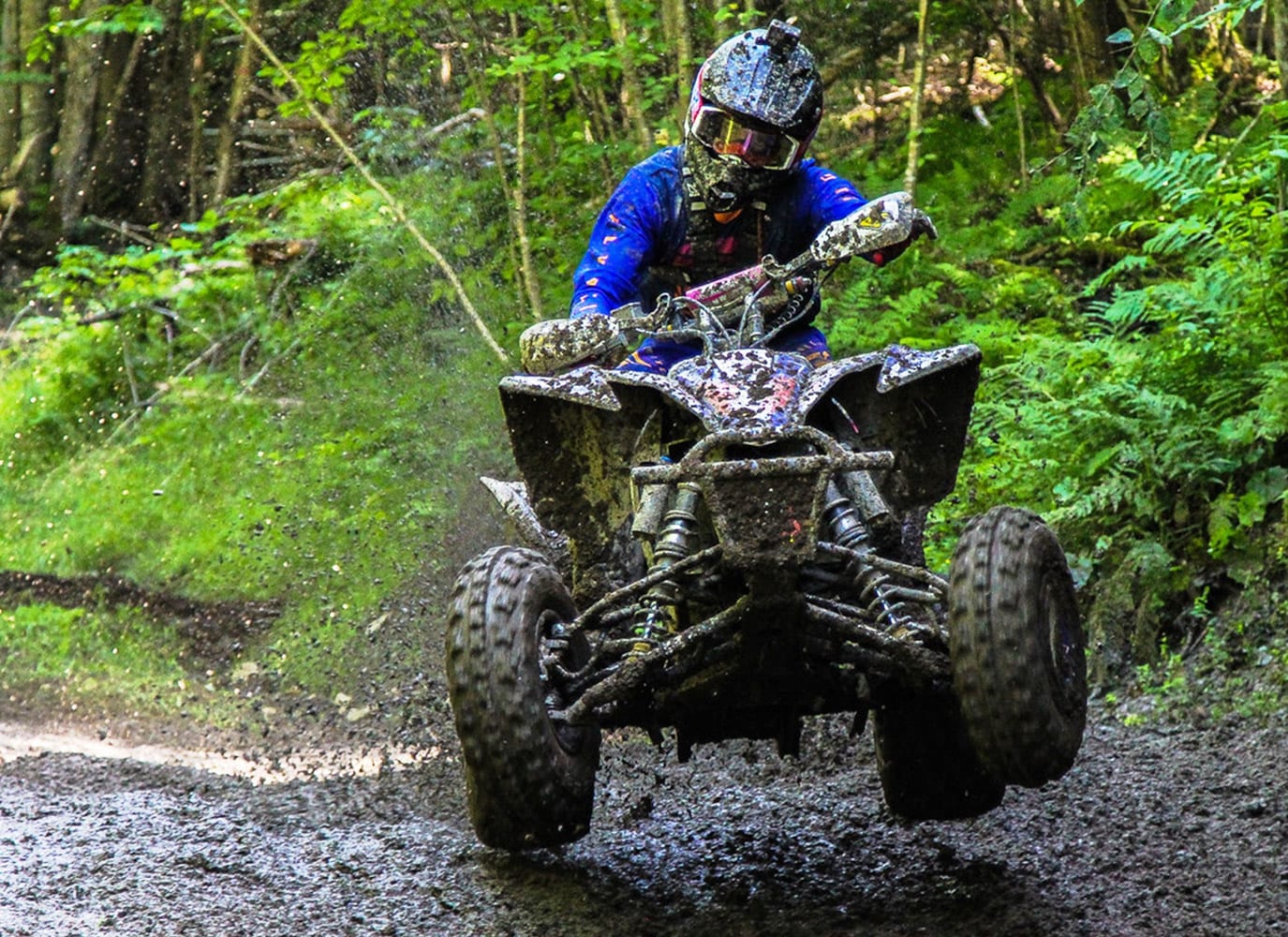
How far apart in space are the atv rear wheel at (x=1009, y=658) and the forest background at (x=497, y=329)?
2.80 m

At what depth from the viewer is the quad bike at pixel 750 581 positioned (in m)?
4.52

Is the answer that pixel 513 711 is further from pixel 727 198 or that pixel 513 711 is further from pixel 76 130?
pixel 76 130

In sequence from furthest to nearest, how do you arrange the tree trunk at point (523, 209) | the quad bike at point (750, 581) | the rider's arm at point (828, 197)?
the tree trunk at point (523, 209) → the rider's arm at point (828, 197) → the quad bike at point (750, 581)

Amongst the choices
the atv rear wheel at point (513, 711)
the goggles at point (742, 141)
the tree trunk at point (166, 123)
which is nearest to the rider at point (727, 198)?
the goggles at point (742, 141)

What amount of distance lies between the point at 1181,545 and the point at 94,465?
9379 mm

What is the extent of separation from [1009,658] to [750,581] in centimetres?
74

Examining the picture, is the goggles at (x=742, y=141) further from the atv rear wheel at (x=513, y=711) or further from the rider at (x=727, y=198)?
the atv rear wheel at (x=513, y=711)

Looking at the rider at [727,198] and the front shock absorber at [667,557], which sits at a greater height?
the rider at [727,198]

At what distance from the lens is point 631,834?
603 centimetres

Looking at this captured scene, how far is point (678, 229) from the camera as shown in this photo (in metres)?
6.29

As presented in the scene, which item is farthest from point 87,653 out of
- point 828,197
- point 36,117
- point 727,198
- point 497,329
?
point 36,117

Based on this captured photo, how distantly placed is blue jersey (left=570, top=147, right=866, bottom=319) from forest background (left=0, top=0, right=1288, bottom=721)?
2362 mm

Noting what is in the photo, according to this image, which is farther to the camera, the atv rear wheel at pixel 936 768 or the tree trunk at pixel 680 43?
the tree trunk at pixel 680 43

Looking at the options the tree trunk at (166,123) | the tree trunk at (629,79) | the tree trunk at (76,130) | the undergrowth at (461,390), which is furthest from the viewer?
the tree trunk at (166,123)
